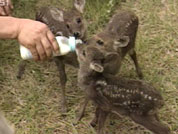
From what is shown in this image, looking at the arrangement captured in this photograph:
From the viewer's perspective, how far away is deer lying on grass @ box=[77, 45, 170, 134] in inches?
99.0

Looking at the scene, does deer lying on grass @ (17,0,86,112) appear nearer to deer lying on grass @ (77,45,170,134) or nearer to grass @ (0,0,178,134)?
grass @ (0,0,178,134)

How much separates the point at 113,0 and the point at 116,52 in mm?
1483

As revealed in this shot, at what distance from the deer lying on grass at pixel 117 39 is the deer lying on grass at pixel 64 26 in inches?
9.5

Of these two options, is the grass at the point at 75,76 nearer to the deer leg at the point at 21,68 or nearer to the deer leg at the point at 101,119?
the deer leg at the point at 21,68

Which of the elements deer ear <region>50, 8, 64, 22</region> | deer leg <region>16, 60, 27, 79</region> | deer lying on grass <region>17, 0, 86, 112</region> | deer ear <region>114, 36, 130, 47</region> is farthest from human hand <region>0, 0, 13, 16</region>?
deer ear <region>114, 36, 130, 47</region>

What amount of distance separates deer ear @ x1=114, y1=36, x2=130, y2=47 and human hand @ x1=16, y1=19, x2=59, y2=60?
568 millimetres

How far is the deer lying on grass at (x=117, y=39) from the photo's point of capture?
2.80 m

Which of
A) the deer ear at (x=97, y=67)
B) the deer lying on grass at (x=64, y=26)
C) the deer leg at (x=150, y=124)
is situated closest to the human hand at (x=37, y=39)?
the deer ear at (x=97, y=67)

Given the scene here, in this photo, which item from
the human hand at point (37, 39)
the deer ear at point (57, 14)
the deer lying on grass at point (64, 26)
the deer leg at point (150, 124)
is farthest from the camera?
the deer ear at point (57, 14)

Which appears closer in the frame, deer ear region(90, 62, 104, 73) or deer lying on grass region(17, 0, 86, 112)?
deer ear region(90, 62, 104, 73)

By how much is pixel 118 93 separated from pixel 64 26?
91 cm

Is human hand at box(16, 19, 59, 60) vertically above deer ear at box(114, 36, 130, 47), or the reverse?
human hand at box(16, 19, 59, 60)

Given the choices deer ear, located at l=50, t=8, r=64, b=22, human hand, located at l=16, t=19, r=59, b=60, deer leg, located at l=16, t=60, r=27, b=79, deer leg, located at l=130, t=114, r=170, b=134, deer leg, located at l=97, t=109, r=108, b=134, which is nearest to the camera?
human hand, located at l=16, t=19, r=59, b=60

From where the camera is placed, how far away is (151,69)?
352 centimetres
